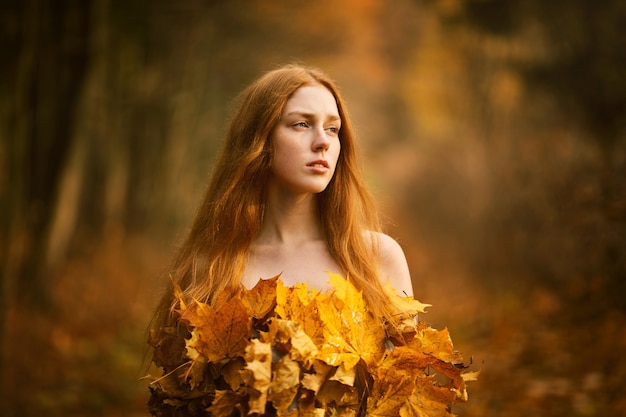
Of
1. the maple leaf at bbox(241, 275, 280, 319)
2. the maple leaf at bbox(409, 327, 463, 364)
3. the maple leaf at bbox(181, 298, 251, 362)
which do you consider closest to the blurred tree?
the maple leaf at bbox(409, 327, 463, 364)

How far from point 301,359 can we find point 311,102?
2.97 ft

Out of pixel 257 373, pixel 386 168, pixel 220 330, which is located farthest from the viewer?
pixel 386 168

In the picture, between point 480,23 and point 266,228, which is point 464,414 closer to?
point 266,228

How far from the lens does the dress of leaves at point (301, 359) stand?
Answer: 6.77 ft

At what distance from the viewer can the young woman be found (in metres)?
2.46

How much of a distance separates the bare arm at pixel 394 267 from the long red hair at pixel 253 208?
4 centimetres

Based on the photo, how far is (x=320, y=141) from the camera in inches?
95.1

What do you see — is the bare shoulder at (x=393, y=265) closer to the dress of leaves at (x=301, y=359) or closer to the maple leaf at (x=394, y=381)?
the dress of leaves at (x=301, y=359)

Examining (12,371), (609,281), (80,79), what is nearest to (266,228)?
(12,371)

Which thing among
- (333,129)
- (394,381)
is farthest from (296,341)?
(333,129)

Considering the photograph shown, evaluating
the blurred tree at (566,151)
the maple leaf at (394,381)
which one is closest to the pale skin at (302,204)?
the maple leaf at (394,381)

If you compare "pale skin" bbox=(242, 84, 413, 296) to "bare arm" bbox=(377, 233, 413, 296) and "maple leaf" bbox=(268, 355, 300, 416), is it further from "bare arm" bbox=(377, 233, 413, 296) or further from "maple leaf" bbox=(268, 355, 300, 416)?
"maple leaf" bbox=(268, 355, 300, 416)

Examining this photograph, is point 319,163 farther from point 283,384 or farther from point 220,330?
point 283,384

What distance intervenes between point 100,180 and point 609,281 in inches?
273
